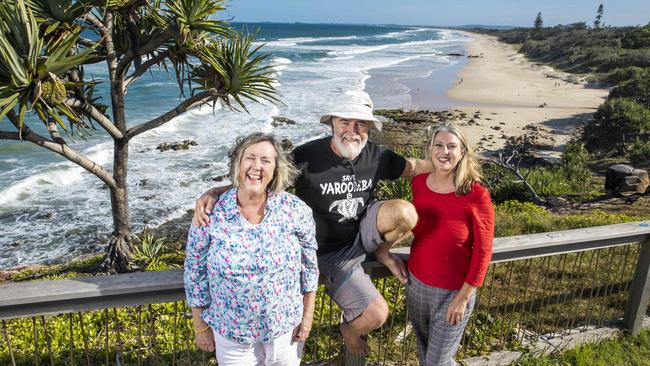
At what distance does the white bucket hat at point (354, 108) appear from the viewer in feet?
9.50

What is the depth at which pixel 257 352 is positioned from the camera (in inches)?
98.3

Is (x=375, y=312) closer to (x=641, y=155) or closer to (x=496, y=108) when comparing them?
(x=641, y=155)

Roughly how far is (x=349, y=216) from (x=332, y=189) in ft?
0.64

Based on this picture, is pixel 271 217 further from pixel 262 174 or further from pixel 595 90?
pixel 595 90

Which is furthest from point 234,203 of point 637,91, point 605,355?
point 637,91

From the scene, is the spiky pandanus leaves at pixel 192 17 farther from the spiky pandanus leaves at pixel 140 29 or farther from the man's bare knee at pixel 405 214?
the man's bare knee at pixel 405 214

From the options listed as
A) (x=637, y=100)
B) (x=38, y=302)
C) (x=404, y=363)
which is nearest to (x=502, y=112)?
(x=637, y=100)

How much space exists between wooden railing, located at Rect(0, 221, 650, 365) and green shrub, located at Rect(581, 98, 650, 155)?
12.0m

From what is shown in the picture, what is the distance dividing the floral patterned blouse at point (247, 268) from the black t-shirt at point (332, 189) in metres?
0.36

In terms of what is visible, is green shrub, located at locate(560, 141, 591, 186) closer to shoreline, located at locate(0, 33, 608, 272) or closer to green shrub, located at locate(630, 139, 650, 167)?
green shrub, located at locate(630, 139, 650, 167)

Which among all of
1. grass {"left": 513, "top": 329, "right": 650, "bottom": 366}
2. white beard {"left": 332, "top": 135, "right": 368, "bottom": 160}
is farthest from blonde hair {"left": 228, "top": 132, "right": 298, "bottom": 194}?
grass {"left": 513, "top": 329, "right": 650, "bottom": 366}

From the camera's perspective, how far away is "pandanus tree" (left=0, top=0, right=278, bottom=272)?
17.0ft

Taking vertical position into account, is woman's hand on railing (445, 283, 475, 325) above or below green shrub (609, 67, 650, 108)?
below

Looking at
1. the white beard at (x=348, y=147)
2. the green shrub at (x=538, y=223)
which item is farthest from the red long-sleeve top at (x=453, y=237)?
the green shrub at (x=538, y=223)
